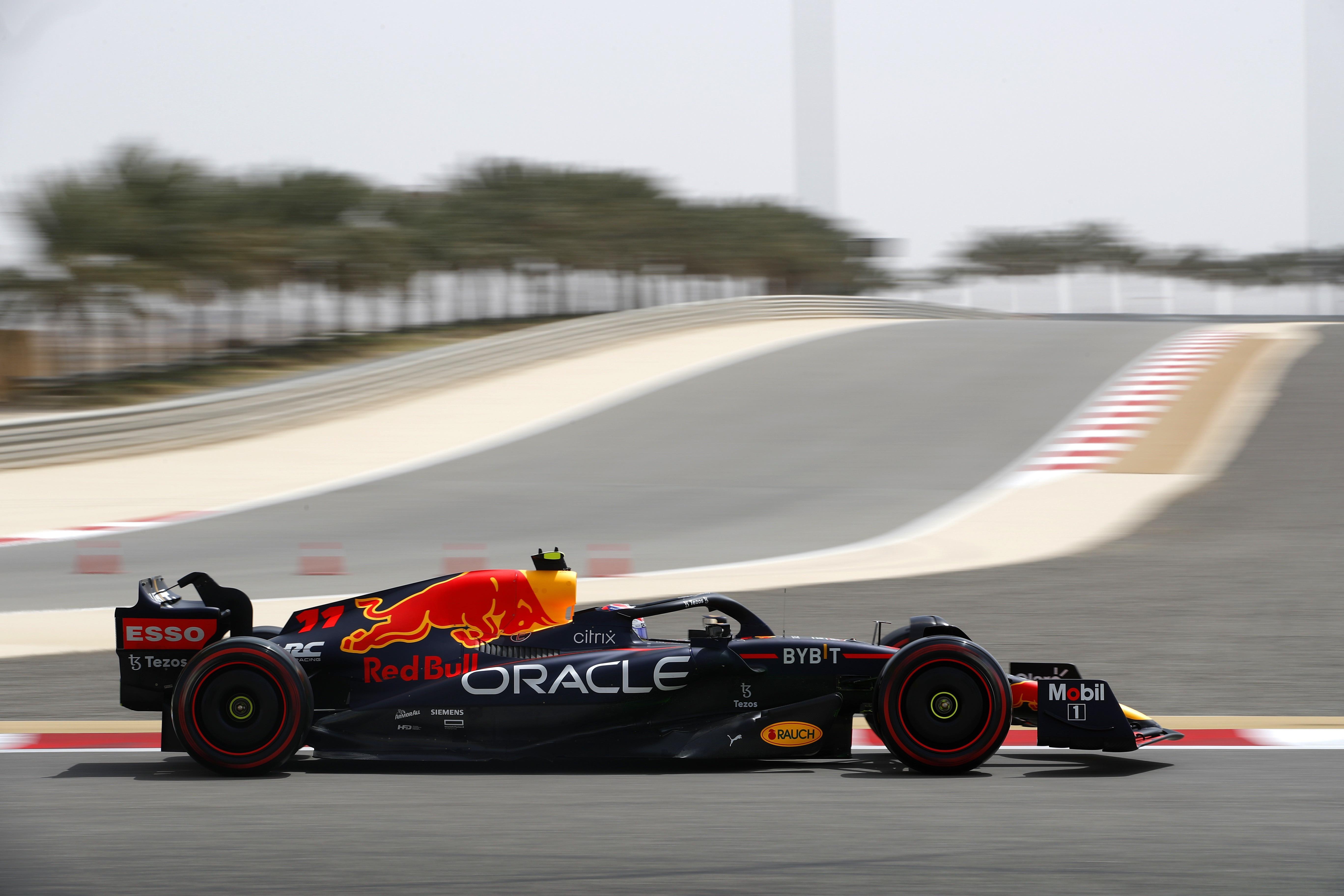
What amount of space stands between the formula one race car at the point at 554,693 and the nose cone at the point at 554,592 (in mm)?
79

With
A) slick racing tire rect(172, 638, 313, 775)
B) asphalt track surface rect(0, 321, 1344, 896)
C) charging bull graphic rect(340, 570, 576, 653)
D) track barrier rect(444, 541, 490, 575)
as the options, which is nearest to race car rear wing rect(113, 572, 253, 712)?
slick racing tire rect(172, 638, 313, 775)

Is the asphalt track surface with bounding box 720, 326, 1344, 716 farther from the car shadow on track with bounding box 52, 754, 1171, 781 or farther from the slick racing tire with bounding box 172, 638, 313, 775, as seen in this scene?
the slick racing tire with bounding box 172, 638, 313, 775

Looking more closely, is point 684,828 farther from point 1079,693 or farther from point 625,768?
point 1079,693

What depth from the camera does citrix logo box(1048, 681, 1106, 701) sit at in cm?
479

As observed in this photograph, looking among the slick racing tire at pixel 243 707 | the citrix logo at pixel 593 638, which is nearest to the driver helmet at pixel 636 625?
the citrix logo at pixel 593 638

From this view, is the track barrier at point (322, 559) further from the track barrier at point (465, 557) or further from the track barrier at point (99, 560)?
the track barrier at point (99, 560)

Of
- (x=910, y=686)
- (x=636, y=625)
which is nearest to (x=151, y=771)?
(x=636, y=625)

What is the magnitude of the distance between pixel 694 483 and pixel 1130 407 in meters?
7.00

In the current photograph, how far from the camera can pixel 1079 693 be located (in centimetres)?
480

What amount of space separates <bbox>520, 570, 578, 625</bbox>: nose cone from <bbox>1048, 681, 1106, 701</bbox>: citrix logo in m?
1.88

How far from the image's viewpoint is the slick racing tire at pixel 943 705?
4742mm

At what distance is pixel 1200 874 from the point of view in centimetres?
376

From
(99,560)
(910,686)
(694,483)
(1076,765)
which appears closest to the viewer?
(910,686)

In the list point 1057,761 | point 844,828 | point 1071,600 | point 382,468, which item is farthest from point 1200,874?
point 382,468
